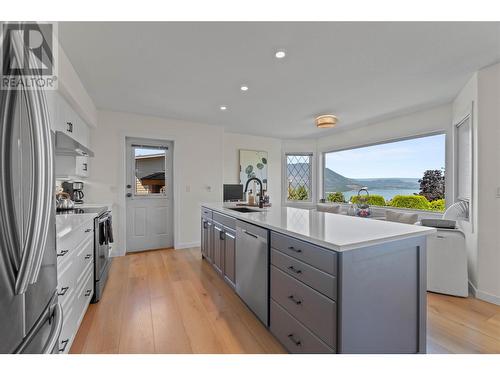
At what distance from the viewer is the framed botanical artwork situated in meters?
5.57

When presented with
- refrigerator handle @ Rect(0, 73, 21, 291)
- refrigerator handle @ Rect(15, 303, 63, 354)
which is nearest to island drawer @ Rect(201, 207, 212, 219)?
refrigerator handle @ Rect(15, 303, 63, 354)

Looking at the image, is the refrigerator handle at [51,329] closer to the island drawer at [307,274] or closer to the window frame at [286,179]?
the island drawer at [307,274]

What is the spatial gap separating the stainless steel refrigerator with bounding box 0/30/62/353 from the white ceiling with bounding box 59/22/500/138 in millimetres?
1363

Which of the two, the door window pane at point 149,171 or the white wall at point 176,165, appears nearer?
the white wall at point 176,165

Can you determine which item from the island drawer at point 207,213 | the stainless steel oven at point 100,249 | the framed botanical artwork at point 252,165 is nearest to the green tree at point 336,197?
the framed botanical artwork at point 252,165

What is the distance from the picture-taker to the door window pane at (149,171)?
13.7 feet

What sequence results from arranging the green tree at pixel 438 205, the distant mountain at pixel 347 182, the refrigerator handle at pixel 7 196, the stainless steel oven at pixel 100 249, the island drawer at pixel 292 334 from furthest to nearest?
1. the distant mountain at pixel 347 182
2. the green tree at pixel 438 205
3. the stainless steel oven at pixel 100 249
4. the island drawer at pixel 292 334
5. the refrigerator handle at pixel 7 196

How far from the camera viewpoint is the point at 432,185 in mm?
3854

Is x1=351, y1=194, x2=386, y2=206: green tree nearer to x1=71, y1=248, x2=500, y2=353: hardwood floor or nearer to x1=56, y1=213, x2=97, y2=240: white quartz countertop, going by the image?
x1=71, y1=248, x2=500, y2=353: hardwood floor

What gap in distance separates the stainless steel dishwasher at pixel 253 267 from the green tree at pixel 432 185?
3.55 metres

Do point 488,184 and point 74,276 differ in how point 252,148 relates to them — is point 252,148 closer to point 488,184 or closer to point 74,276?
point 488,184

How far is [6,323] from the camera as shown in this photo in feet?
2.27

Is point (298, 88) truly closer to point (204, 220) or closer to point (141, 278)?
point (204, 220)

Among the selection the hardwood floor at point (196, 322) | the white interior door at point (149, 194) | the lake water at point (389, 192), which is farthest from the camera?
the lake water at point (389, 192)
